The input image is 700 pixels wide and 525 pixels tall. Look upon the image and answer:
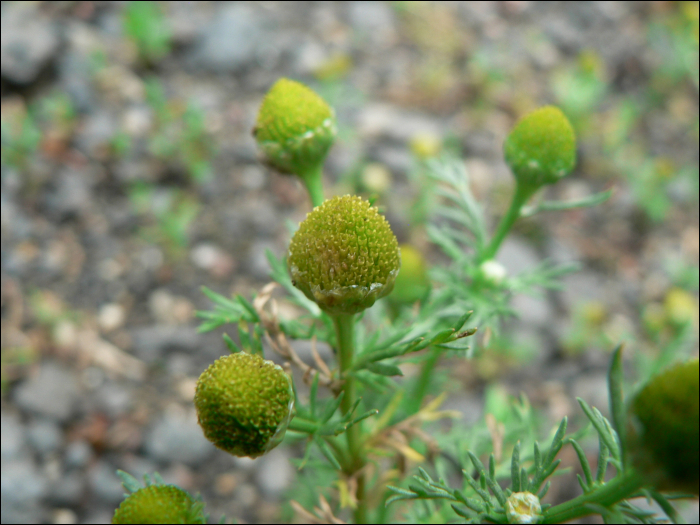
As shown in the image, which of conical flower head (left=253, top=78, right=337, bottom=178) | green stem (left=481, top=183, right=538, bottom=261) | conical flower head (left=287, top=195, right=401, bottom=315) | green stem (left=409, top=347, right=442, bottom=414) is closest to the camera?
conical flower head (left=287, top=195, right=401, bottom=315)

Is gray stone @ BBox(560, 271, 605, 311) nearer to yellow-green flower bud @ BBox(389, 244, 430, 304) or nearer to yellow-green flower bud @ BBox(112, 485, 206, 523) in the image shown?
yellow-green flower bud @ BBox(389, 244, 430, 304)

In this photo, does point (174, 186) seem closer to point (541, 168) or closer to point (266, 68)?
point (266, 68)

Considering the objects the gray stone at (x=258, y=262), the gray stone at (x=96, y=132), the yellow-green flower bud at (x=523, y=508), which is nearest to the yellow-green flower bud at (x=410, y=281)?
the yellow-green flower bud at (x=523, y=508)

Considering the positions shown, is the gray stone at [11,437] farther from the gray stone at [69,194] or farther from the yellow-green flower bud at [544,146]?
the yellow-green flower bud at [544,146]

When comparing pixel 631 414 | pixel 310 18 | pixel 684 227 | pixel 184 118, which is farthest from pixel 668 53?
pixel 631 414

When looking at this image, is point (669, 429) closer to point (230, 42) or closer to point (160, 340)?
point (160, 340)

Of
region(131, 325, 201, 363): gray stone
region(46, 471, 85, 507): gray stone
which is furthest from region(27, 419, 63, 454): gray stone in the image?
region(131, 325, 201, 363): gray stone
